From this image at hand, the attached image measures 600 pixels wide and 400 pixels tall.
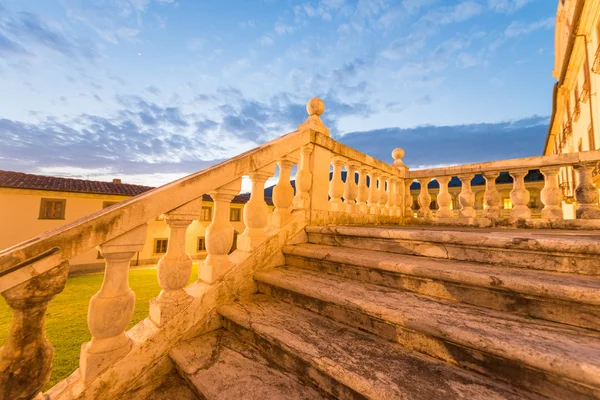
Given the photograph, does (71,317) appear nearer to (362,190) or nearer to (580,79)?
(362,190)

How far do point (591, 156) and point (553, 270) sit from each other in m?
2.75

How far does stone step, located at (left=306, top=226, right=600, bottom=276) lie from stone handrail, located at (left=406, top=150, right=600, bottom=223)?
170 cm

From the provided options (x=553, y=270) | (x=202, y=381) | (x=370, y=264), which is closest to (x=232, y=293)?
(x=202, y=381)

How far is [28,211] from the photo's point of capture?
16.5 m

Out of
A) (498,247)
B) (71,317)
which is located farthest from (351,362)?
(71,317)

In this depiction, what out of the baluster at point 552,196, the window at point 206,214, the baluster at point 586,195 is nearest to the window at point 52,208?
the window at point 206,214

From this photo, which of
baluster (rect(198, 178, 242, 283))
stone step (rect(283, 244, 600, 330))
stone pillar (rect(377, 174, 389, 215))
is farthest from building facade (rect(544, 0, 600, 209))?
baluster (rect(198, 178, 242, 283))

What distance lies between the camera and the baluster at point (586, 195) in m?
3.28

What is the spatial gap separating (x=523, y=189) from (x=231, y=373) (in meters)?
4.54

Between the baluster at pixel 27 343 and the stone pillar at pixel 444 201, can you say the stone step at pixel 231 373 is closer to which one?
the baluster at pixel 27 343

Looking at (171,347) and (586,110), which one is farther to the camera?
(586,110)

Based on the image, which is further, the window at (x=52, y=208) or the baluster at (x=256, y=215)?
the window at (x=52, y=208)

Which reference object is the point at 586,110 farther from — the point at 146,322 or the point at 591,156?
the point at 146,322

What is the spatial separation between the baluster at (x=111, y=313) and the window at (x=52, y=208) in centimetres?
2182
